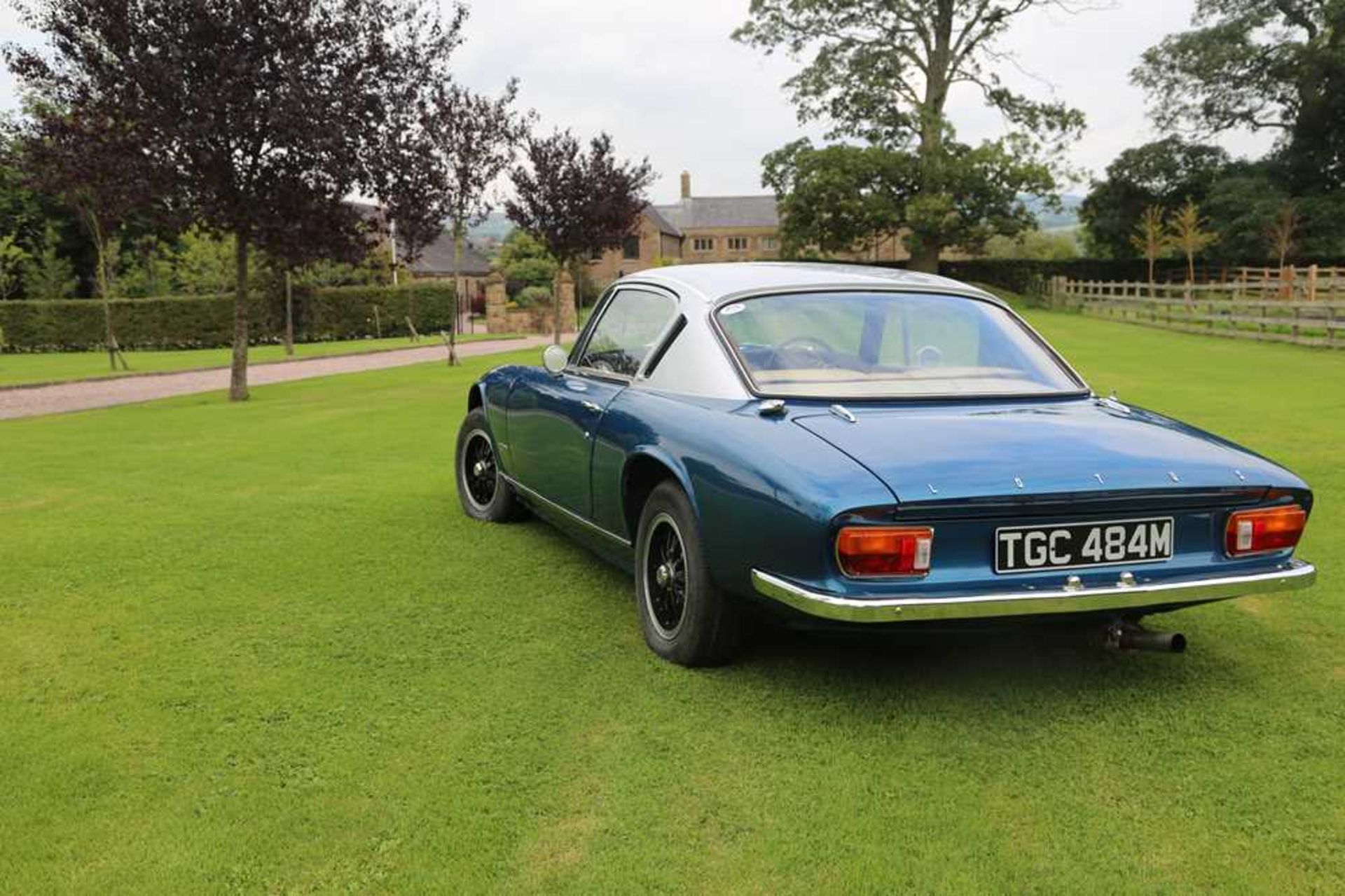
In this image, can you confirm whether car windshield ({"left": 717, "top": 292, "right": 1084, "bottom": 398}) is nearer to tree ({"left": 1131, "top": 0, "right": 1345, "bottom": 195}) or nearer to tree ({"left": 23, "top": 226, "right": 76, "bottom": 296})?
tree ({"left": 23, "top": 226, "right": 76, "bottom": 296})

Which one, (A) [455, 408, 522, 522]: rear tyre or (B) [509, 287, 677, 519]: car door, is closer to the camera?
(B) [509, 287, 677, 519]: car door

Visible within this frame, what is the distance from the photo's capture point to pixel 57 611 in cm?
443

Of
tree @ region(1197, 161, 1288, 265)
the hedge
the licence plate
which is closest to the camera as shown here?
the licence plate

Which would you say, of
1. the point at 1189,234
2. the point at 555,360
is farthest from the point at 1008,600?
the point at 1189,234

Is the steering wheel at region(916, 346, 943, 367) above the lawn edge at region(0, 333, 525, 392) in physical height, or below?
above

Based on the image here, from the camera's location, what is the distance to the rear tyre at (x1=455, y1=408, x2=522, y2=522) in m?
5.91

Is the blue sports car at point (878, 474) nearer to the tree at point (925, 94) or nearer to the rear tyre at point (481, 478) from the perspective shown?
the rear tyre at point (481, 478)

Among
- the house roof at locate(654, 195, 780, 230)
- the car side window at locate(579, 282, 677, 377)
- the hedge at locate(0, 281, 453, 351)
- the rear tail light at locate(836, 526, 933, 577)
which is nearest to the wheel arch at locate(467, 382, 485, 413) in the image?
the car side window at locate(579, 282, 677, 377)

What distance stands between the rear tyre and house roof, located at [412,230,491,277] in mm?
64168

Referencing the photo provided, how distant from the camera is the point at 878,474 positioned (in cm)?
303

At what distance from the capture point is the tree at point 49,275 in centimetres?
4009

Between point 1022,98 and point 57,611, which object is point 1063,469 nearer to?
point 57,611

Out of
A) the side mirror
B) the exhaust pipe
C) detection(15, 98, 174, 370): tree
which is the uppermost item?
detection(15, 98, 174, 370): tree

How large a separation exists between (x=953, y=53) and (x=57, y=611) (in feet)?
160
